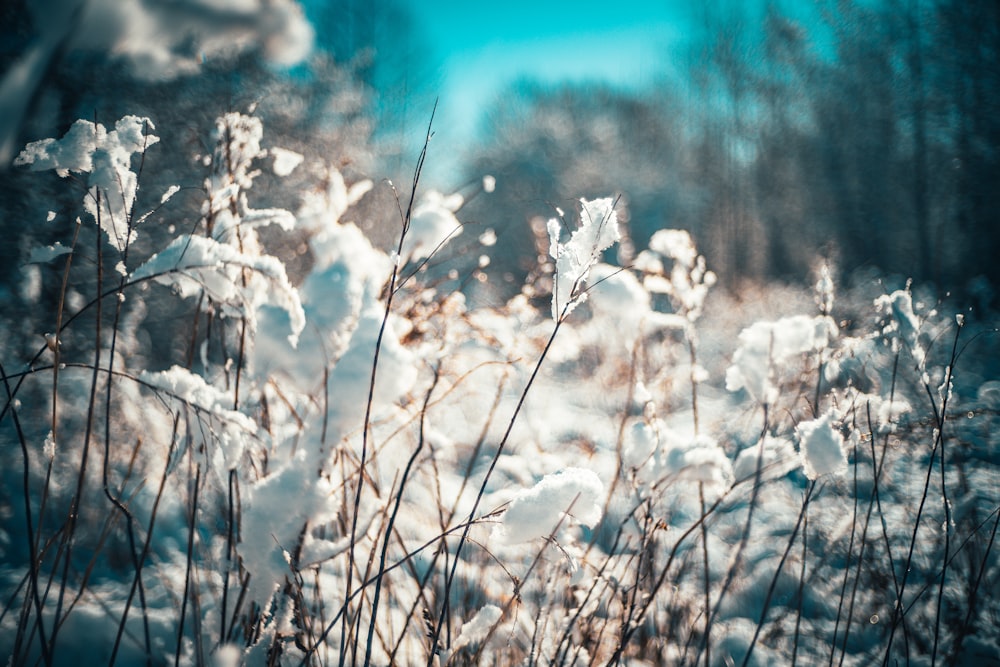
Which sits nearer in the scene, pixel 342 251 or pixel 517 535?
pixel 517 535

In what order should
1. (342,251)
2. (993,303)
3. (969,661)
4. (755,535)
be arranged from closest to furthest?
(342,251) < (969,661) < (755,535) < (993,303)

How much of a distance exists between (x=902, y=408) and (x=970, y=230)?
832 centimetres

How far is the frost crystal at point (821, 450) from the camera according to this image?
81cm

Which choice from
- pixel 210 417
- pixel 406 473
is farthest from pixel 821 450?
pixel 210 417

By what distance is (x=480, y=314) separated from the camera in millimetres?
1578

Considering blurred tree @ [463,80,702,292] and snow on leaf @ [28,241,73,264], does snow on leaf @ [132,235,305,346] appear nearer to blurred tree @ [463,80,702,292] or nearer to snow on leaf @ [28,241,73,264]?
snow on leaf @ [28,241,73,264]

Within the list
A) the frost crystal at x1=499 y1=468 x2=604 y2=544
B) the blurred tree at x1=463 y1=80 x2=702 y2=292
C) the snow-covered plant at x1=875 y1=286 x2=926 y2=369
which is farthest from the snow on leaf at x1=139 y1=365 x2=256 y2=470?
the blurred tree at x1=463 y1=80 x2=702 y2=292

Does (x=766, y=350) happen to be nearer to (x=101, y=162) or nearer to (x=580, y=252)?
(x=580, y=252)

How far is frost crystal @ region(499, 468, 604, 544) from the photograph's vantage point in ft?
2.03

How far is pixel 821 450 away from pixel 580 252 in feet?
1.69

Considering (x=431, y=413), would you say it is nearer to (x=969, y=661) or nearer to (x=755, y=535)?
(x=755, y=535)

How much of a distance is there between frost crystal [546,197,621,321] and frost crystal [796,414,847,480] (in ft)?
1.54

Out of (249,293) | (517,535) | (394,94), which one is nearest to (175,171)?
(249,293)

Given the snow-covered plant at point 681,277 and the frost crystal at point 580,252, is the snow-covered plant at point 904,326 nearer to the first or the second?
the snow-covered plant at point 681,277
